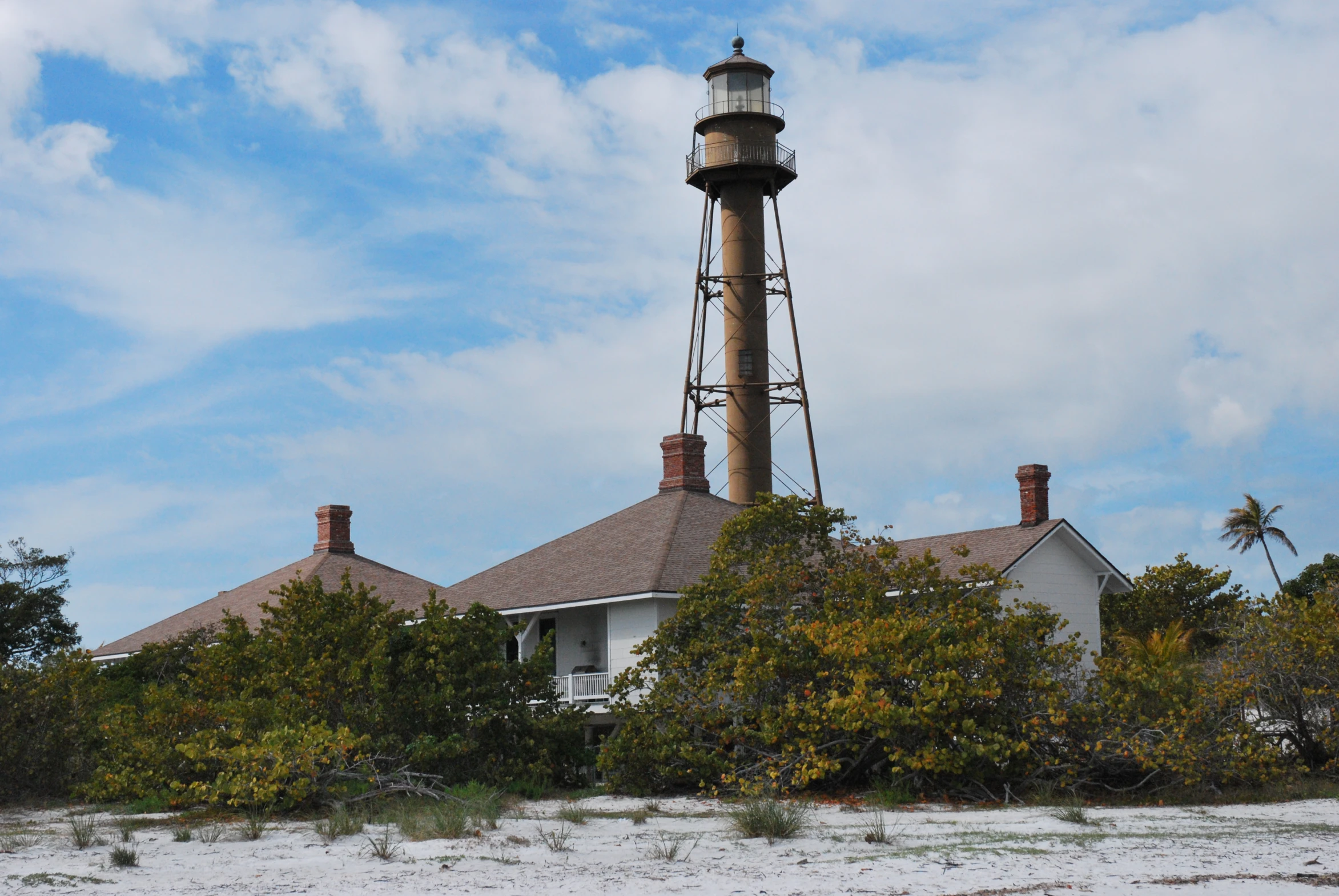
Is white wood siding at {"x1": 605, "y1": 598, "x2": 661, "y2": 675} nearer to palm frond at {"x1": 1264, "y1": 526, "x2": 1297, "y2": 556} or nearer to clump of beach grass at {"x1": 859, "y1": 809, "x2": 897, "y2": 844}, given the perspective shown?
clump of beach grass at {"x1": 859, "y1": 809, "x2": 897, "y2": 844}

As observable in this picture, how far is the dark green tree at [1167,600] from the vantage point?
38000 mm

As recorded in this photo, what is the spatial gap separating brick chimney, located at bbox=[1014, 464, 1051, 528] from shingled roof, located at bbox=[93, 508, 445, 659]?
13.1 metres

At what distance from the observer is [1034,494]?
28.1 meters

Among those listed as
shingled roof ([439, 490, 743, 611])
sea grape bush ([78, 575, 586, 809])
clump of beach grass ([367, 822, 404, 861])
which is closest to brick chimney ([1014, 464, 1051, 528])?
shingled roof ([439, 490, 743, 611])

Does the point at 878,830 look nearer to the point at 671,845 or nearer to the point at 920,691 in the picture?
the point at 671,845

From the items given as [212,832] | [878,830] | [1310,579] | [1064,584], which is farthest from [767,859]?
[1310,579]

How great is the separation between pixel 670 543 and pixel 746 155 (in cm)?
1338

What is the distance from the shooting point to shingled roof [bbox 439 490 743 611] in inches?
953

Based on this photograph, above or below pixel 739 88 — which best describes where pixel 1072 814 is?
below

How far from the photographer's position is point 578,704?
24219 mm

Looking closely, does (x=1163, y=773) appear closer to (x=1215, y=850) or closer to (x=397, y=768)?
(x=1215, y=850)

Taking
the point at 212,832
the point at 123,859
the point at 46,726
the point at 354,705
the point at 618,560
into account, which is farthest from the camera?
the point at 618,560

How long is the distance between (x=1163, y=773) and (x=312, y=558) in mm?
23219

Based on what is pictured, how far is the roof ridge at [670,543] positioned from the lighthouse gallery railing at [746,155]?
10.5m
